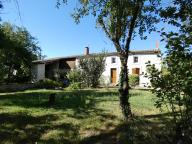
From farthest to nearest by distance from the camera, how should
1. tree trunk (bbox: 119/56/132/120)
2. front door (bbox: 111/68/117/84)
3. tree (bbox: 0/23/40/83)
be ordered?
front door (bbox: 111/68/117/84) → tree (bbox: 0/23/40/83) → tree trunk (bbox: 119/56/132/120)

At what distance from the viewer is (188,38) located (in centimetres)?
580

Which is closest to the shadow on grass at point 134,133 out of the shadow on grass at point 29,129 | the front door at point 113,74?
the shadow on grass at point 29,129

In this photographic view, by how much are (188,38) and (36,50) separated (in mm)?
60474

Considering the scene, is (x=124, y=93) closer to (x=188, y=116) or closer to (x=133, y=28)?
(x=133, y=28)

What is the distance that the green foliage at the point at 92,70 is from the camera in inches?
1476

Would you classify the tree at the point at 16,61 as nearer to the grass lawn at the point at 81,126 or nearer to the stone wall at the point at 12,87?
the stone wall at the point at 12,87

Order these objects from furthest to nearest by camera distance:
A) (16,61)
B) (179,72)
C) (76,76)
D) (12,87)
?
1. (16,61)
2. (76,76)
3. (12,87)
4. (179,72)

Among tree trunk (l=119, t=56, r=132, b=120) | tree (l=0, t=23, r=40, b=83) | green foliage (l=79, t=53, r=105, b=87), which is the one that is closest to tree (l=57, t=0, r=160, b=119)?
tree trunk (l=119, t=56, r=132, b=120)

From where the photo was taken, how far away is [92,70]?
124ft

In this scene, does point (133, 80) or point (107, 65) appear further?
point (107, 65)

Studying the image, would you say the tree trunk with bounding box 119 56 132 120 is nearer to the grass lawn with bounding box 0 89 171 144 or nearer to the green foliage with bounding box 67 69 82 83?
the grass lawn with bounding box 0 89 171 144

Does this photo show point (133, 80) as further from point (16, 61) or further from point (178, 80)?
point (178, 80)

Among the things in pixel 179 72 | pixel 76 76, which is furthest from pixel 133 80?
pixel 179 72

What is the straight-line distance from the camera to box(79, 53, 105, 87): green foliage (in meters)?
37.5
